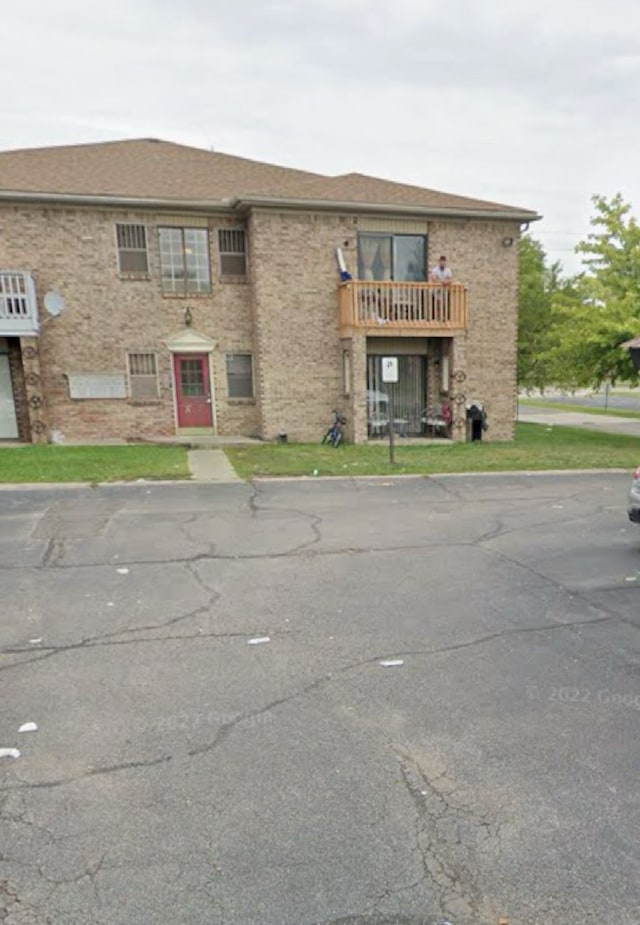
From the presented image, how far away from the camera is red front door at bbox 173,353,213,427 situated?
16.9 m

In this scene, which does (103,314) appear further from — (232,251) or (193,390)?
(232,251)

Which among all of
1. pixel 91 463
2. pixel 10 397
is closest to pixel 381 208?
pixel 91 463

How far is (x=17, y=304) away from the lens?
15.1 metres

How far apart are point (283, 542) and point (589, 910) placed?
5.19 meters

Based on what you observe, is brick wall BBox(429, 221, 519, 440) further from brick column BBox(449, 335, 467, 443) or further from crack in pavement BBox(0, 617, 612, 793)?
crack in pavement BBox(0, 617, 612, 793)

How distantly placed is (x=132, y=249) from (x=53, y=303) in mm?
2554

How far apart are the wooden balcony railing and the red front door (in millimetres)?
4191

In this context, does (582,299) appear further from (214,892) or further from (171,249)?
(214,892)

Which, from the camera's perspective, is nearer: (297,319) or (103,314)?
(103,314)

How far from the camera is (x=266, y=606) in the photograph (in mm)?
5098

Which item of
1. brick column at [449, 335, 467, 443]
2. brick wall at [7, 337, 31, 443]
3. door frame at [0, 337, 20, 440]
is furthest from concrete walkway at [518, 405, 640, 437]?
door frame at [0, 337, 20, 440]

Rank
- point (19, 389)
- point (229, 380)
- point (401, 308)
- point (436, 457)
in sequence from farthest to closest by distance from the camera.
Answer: point (229, 380)
point (19, 389)
point (401, 308)
point (436, 457)

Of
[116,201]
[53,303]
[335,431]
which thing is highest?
[116,201]

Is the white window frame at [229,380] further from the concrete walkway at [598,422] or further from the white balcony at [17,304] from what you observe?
the concrete walkway at [598,422]
